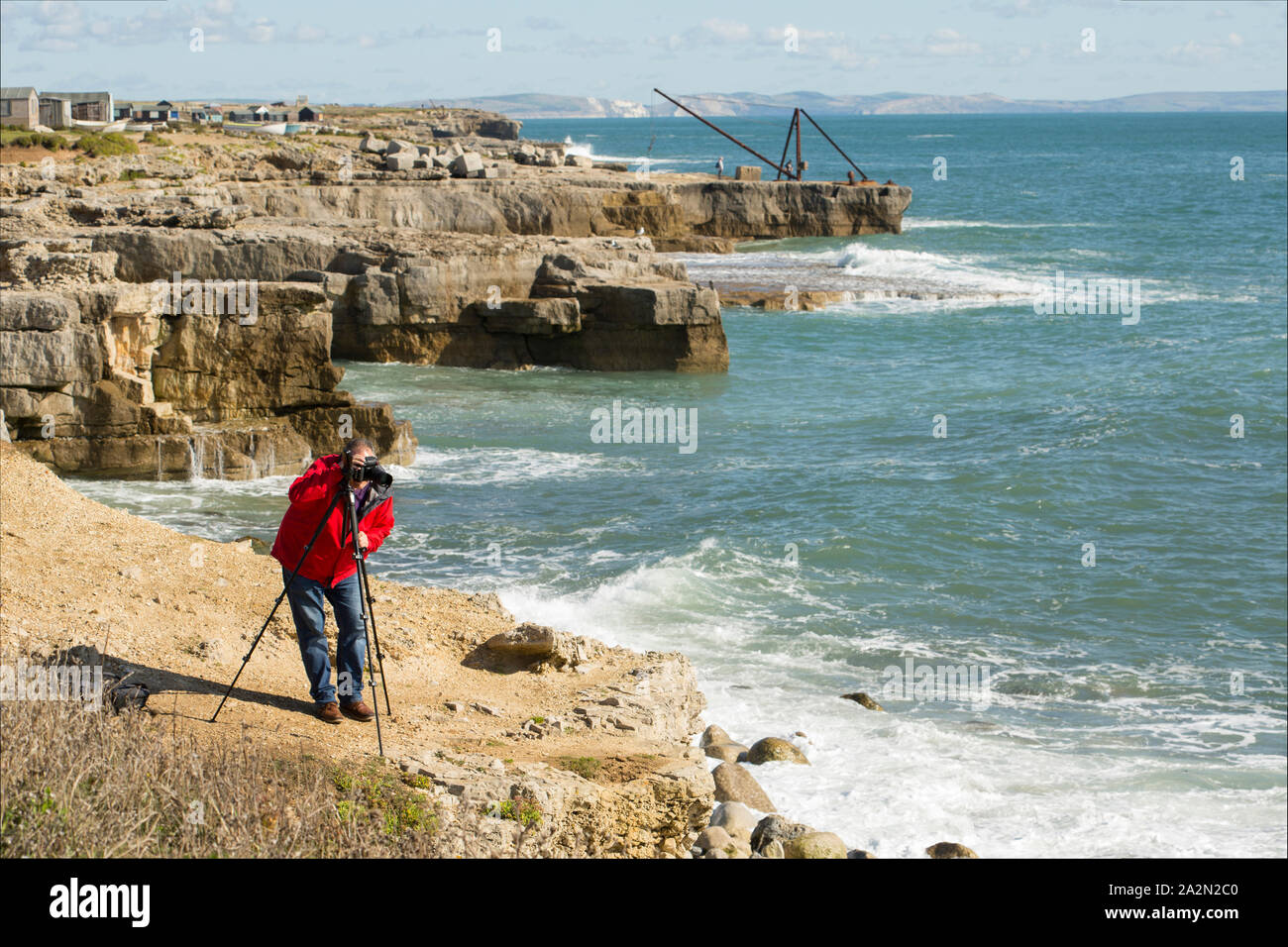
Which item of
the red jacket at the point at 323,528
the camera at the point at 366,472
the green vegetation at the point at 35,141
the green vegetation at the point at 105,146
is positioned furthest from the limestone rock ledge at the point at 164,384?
the green vegetation at the point at 35,141

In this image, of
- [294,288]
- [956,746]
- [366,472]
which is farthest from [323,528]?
[294,288]

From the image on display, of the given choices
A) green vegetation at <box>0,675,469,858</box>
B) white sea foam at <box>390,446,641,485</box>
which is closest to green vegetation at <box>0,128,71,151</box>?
white sea foam at <box>390,446,641,485</box>

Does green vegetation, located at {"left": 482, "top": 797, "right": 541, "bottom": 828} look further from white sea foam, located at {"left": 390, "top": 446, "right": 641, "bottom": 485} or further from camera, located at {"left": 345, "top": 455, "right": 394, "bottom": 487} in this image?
white sea foam, located at {"left": 390, "top": 446, "right": 641, "bottom": 485}

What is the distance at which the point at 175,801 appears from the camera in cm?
515

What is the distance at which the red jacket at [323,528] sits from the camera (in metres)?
7.17

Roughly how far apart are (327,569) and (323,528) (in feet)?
0.76

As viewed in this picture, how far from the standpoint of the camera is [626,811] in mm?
6977

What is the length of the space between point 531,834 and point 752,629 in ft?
24.3

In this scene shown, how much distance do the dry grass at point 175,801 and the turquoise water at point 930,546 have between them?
4.61 meters

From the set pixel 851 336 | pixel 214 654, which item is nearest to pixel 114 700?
pixel 214 654

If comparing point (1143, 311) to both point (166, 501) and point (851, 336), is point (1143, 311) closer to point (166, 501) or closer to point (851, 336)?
point (851, 336)

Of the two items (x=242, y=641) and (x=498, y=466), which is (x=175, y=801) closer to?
(x=242, y=641)

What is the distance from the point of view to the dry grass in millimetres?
4859
